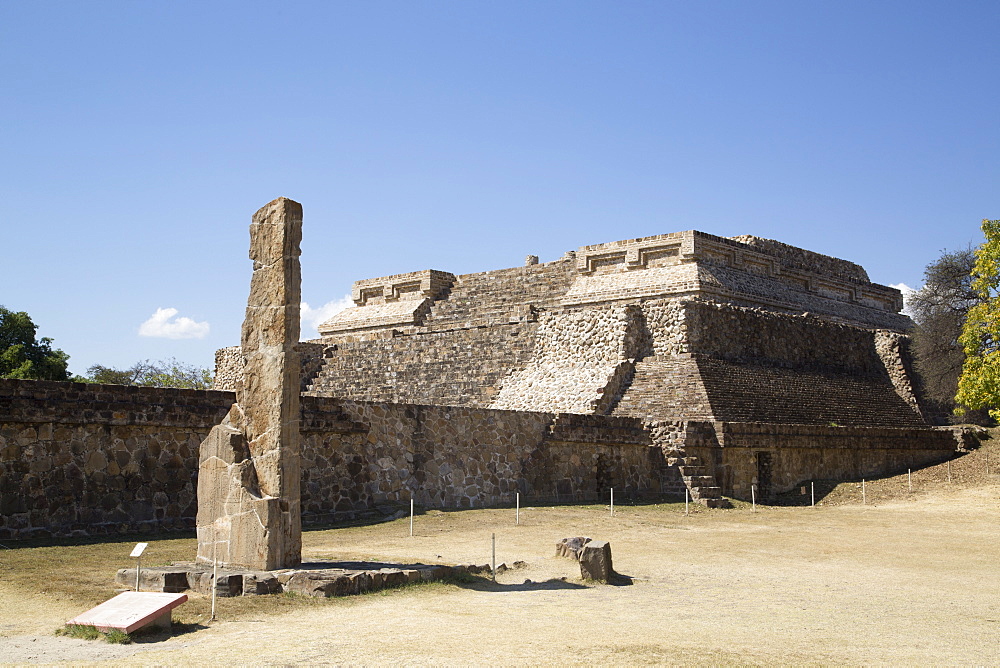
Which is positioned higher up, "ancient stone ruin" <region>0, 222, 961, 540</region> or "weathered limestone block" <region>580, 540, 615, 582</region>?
"ancient stone ruin" <region>0, 222, 961, 540</region>

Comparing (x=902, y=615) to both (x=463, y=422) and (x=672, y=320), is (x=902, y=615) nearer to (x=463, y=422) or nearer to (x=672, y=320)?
(x=463, y=422)

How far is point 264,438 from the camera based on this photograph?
8.62 metres

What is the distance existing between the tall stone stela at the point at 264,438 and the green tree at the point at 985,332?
47.3ft

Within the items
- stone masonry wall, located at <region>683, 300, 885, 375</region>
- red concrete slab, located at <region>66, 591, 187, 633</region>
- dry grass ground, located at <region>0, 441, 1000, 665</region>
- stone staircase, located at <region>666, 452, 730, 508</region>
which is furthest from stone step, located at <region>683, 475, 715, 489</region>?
red concrete slab, located at <region>66, 591, 187, 633</region>

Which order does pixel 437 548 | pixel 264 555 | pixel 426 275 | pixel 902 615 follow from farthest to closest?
pixel 426 275, pixel 437 548, pixel 264 555, pixel 902 615

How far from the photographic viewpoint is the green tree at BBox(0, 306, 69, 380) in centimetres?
3086

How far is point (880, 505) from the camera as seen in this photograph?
18.2 metres

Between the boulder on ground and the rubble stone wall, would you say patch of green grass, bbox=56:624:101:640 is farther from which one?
the boulder on ground

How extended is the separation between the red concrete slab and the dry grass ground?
15 centimetres

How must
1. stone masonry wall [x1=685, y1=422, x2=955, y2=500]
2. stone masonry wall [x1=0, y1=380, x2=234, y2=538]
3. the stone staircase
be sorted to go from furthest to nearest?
stone masonry wall [x1=685, y1=422, x2=955, y2=500]
the stone staircase
stone masonry wall [x1=0, y1=380, x2=234, y2=538]

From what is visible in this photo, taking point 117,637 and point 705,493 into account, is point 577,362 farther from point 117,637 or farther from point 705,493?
point 117,637

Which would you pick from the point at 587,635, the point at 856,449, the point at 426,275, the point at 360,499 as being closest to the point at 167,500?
the point at 360,499

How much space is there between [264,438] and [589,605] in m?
3.04

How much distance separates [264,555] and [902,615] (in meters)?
5.03
